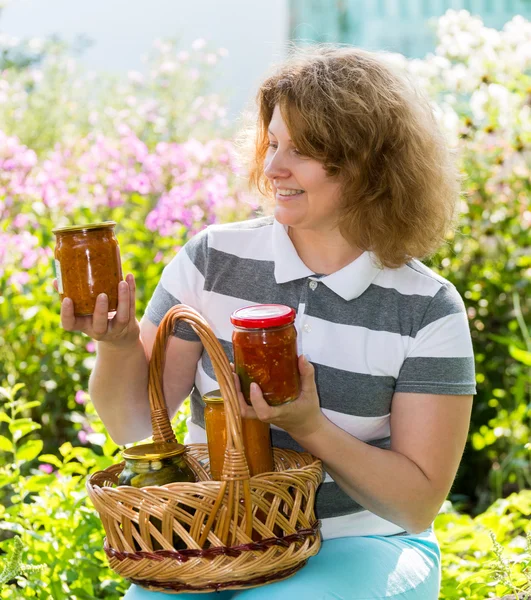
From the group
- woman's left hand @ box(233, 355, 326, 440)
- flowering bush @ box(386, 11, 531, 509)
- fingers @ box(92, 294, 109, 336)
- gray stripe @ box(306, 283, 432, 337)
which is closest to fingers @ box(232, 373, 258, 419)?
woman's left hand @ box(233, 355, 326, 440)

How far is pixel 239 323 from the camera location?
130cm

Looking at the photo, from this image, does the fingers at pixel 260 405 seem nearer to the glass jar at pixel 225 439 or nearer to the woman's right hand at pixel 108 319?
the glass jar at pixel 225 439

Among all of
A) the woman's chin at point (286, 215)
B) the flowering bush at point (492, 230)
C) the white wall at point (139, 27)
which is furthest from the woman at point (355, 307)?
the white wall at point (139, 27)

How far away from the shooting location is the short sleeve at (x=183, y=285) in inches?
70.0

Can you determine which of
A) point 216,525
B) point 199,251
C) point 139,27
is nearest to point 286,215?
point 199,251

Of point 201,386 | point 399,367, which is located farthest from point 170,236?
point 399,367

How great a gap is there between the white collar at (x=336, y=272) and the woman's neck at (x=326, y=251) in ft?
0.09

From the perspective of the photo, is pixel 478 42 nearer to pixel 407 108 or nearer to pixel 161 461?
pixel 407 108

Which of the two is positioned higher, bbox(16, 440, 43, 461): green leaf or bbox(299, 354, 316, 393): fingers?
bbox(299, 354, 316, 393): fingers

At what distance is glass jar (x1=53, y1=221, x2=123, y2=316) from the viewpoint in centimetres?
143

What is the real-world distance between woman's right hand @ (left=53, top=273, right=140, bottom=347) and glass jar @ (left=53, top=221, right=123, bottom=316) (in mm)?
17

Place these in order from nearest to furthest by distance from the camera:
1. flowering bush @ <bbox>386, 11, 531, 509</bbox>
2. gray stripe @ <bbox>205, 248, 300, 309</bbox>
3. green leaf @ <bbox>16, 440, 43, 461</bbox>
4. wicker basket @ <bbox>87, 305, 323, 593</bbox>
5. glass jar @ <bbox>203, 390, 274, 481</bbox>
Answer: wicker basket @ <bbox>87, 305, 323, 593</bbox>, glass jar @ <bbox>203, 390, 274, 481</bbox>, gray stripe @ <bbox>205, 248, 300, 309</bbox>, green leaf @ <bbox>16, 440, 43, 461</bbox>, flowering bush @ <bbox>386, 11, 531, 509</bbox>

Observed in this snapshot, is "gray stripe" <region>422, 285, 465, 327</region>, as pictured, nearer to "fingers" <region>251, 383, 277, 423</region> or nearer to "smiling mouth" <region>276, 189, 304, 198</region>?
"smiling mouth" <region>276, 189, 304, 198</region>

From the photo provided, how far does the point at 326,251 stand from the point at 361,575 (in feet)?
2.08
